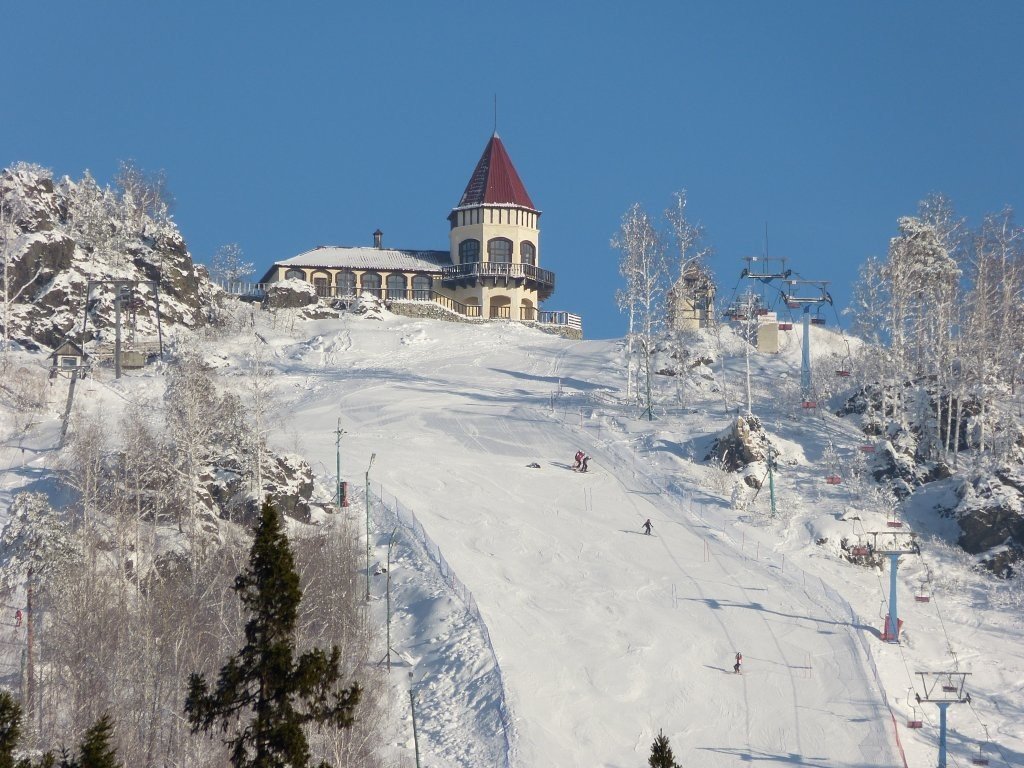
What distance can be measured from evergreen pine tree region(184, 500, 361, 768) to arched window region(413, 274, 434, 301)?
262 ft

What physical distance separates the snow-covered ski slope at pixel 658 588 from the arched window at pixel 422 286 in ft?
79.2

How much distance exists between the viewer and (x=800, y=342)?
258ft

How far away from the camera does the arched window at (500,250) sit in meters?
94.8

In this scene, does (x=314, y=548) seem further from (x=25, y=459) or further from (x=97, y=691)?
(x=25, y=459)

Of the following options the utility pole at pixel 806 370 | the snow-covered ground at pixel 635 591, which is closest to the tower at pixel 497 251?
the snow-covered ground at pixel 635 591

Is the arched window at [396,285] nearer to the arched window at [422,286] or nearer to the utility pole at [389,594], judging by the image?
the arched window at [422,286]

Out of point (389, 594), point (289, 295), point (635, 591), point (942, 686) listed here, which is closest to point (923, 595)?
point (942, 686)

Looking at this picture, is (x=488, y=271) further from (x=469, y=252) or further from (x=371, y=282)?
(x=371, y=282)

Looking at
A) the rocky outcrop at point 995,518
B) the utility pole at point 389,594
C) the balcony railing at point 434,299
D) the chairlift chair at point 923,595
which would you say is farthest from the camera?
the balcony railing at point 434,299

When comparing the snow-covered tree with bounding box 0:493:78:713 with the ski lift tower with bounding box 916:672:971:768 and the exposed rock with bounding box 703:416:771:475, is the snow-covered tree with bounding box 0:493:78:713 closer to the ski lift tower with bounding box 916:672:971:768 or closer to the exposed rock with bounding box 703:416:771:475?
the ski lift tower with bounding box 916:672:971:768

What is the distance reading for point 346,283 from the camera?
9181 centimetres

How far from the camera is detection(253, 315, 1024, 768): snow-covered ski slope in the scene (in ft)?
106

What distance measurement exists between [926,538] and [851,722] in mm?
17897

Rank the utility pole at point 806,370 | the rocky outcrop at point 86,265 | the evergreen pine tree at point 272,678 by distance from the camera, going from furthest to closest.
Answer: the rocky outcrop at point 86,265, the utility pole at point 806,370, the evergreen pine tree at point 272,678
